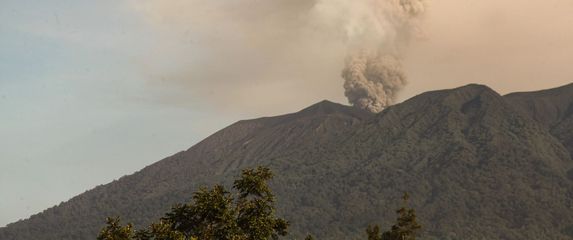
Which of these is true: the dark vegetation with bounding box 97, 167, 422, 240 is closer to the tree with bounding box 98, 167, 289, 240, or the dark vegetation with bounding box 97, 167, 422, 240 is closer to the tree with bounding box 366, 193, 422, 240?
the tree with bounding box 98, 167, 289, 240

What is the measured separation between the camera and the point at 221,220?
35812mm

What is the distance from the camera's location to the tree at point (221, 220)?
113ft

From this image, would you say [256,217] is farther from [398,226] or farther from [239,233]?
[398,226]

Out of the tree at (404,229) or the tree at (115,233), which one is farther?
the tree at (404,229)

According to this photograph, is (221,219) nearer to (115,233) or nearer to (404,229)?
(115,233)

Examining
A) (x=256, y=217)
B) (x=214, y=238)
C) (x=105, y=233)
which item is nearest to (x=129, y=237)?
(x=105, y=233)

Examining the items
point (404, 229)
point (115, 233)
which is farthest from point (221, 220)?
point (404, 229)

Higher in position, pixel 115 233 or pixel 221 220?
pixel 115 233

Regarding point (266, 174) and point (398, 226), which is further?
point (398, 226)

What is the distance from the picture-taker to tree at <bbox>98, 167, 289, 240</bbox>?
34.4 m

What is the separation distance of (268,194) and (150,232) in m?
5.97

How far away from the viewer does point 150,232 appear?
35.2 m

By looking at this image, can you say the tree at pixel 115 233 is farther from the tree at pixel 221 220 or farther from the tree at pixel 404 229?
the tree at pixel 404 229

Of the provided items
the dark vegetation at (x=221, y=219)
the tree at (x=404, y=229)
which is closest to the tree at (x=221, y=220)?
the dark vegetation at (x=221, y=219)
